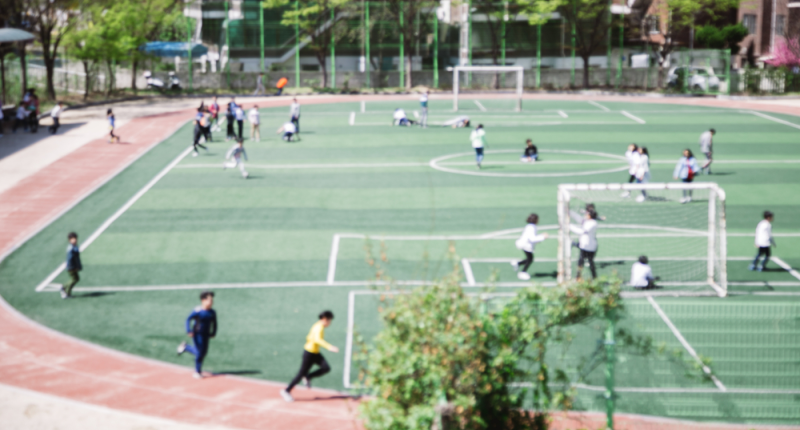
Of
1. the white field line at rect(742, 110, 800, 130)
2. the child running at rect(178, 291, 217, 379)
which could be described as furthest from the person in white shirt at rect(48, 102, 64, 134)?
the white field line at rect(742, 110, 800, 130)

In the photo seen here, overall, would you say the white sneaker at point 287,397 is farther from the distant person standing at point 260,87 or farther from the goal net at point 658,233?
the distant person standing at point 260,87

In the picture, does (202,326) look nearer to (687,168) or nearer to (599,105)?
(687,168)

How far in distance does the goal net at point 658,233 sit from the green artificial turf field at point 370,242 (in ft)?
2.14

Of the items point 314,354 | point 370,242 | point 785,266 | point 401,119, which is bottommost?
point 314,354

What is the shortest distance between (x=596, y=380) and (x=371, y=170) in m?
20.7

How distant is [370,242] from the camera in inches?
825

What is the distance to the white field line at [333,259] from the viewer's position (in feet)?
63.1

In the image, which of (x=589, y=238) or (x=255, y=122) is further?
(x=255, y=122)

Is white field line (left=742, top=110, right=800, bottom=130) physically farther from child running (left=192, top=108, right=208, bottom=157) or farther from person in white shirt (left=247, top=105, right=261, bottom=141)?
child running (left=192, top=108, right=208, bottom=157)

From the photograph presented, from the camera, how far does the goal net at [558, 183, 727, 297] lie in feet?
58.5

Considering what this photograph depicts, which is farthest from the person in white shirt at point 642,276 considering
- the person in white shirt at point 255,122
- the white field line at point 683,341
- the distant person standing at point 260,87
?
the distant person standing at point 260,87

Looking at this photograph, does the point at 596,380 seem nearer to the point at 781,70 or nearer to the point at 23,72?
the point at 23,72

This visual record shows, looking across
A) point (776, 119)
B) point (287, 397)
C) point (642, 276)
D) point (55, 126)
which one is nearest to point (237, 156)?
point (55, 126)

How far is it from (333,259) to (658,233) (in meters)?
9.42
